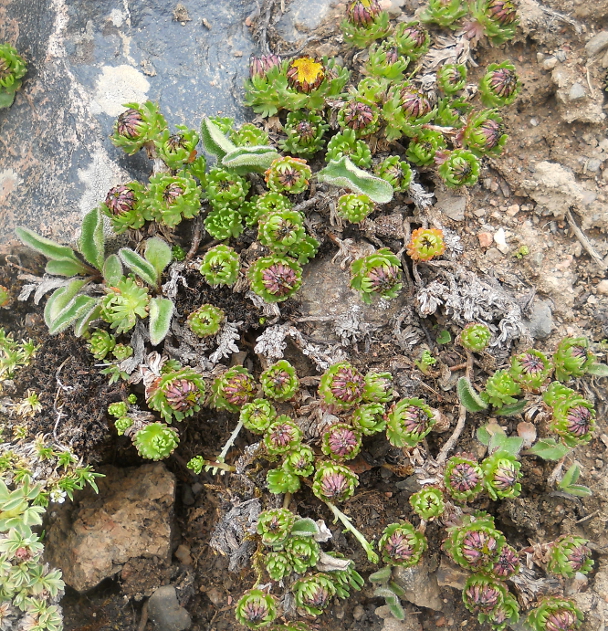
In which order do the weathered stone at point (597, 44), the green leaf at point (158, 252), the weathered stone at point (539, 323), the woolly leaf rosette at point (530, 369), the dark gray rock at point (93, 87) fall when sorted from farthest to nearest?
the weathered stone at point (597, 44)
the dark gray rock at point (93, 87)
the weathered stone at point (539, 323)
the green leaf at point (158, 252)
the woolly leaf rosette at point (530, 369)

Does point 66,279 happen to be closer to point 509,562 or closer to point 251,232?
point 251,232

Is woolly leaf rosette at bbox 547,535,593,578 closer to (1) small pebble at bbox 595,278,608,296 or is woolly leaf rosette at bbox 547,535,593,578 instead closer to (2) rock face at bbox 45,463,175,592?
(1) small pebble at bbox 595,278,608,296

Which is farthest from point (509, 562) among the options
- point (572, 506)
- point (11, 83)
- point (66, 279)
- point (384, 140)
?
point (11, 83)

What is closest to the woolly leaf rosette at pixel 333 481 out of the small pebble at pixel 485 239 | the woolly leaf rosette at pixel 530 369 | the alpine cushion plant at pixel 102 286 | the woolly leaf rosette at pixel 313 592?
the woolly leaf rosette at pixel 313 592

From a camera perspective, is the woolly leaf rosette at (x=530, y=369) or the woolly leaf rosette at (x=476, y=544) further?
the woolly leaf rosette at (x=530, y=369)

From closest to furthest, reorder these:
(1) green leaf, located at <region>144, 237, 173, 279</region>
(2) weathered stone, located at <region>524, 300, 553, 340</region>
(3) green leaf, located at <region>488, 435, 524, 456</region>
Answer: (3) green leaf, located at <region>488, 435, 524, 456</region>
(1) green leaf, located at <region>144, 237, 173, 279</region>
(2) weathered stone, located at <region>524, 300, 553, 340</region>

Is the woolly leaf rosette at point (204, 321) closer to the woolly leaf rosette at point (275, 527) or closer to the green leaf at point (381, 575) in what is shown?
the woolly leaf rosette at point (275, 527)

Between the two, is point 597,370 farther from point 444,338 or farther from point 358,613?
point 358,613

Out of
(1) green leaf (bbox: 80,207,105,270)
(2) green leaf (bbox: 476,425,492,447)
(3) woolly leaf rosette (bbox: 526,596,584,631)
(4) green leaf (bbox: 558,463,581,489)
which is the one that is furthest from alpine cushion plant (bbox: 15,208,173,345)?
(3) woolly leaf rosette (bbox: 526,596,584,631)
